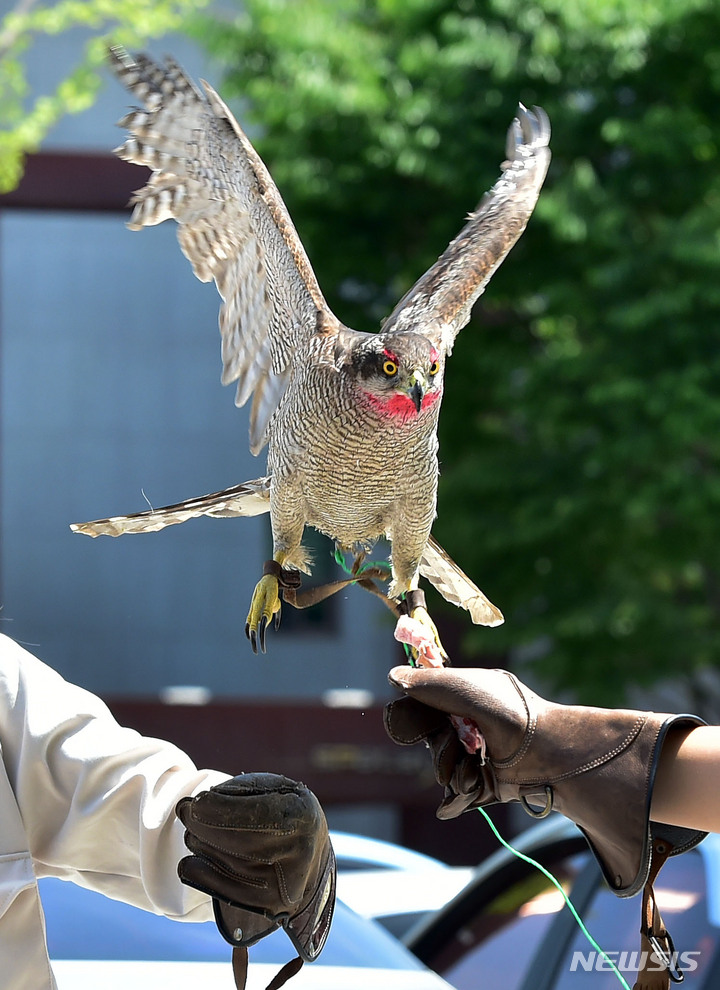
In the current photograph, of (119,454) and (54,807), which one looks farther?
(119,454)

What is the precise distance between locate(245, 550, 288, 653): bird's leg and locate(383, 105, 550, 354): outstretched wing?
46cm

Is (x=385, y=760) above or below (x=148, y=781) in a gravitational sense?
below

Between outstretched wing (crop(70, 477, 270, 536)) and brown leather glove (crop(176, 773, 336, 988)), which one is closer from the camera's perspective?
brown leather glove (crop(176, 773, 336, 988))

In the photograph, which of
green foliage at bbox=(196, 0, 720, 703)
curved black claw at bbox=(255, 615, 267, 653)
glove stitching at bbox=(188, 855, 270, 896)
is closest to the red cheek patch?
curved black claw at bbox=(255, 615, 267, 653)

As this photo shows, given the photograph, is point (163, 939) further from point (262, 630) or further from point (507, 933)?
point (507, 933)

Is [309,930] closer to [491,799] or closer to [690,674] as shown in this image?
[491,799]

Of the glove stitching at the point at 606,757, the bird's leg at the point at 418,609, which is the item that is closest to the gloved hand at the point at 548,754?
the glove stitching at the point at 606,757

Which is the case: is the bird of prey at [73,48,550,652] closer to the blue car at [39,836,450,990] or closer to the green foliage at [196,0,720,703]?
the blue car at [39,836,450,990]

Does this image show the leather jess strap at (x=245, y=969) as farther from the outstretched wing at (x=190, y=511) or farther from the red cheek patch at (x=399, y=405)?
the red cheek patch at (x=399, y=405)

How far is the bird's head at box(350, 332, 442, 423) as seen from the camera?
1.69 m

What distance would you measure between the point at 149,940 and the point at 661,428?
3.88 m

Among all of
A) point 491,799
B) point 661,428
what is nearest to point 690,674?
point 661,428

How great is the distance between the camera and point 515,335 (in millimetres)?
6043

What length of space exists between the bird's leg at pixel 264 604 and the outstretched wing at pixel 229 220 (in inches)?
11.6
